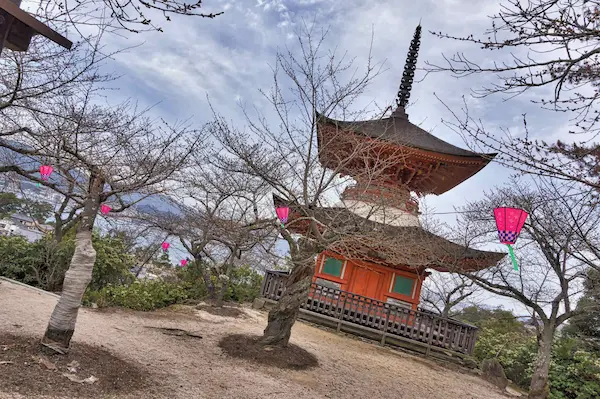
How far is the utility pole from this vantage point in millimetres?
2516

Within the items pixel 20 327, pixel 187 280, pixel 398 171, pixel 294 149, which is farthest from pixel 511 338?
pixel 20 327

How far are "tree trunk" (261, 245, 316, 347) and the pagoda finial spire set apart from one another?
28.5 feet

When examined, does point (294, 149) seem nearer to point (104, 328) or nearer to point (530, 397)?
point (104, 328)

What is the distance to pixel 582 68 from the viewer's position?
298 cm

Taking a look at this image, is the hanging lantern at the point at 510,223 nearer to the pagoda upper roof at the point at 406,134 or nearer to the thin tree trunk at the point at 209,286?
the pagoda upper roof at the point at 406,134

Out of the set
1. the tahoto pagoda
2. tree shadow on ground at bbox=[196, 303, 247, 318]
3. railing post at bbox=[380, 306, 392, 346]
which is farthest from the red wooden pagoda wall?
tree shadow on ground at bbox=[196, 303, 247, 318]

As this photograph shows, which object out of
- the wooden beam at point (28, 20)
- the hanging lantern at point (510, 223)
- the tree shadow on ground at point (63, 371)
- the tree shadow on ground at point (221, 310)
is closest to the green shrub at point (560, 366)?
the hanging lantern at point (510, 223)

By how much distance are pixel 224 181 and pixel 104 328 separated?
19.0 feet

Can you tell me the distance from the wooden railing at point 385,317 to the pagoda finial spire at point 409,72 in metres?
6.89

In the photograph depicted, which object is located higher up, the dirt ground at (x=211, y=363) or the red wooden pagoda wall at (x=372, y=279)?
the red wooden pagoda wall at (x=372, y=279)

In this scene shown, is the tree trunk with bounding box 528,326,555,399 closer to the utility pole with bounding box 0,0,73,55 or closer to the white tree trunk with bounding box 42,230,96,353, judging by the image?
the white tree trunk with bounding box 42,230,96,353

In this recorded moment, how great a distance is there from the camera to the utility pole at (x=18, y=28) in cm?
252

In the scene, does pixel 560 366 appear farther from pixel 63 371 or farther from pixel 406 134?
pixel 63 371

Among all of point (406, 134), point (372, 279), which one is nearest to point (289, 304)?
point (372, 279)
